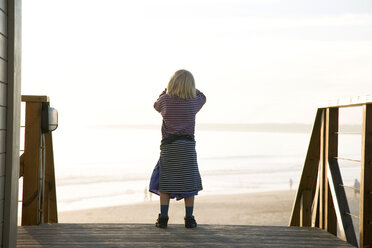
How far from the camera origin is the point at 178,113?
4.63m

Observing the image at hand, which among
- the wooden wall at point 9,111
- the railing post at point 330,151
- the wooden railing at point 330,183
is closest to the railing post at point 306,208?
the wooden railing at point 330,183

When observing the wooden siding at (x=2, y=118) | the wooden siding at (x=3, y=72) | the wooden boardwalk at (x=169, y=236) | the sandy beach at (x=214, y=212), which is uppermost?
the wooden siding at (x=3, y=72)

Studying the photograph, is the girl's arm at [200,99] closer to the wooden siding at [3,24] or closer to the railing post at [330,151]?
the railing post at [330,151]

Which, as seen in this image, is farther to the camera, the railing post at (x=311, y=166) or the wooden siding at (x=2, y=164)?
the railing post at (x=311, y=166)

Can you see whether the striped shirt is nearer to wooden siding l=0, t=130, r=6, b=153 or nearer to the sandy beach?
wooden siding l=0, t=130, r=6, b=153

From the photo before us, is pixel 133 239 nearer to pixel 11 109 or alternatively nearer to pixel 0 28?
pixel 11 109

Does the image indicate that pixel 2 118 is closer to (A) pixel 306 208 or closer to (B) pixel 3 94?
(B) pixel 3 94

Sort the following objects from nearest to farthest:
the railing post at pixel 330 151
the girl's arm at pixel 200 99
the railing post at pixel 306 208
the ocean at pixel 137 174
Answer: the railing post at pixel 330 151 < the girl's arm at pixel 200 99 < the railing post at pixel 306 208 < the ocean at pixel 137 174

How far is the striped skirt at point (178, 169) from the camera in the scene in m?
4.66

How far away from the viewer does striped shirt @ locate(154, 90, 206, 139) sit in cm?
462

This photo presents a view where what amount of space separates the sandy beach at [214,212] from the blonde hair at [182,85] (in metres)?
7.93

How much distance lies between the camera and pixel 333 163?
14.7 feet

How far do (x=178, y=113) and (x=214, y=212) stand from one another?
33.2 feet

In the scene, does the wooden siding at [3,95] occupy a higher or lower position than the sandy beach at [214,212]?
higher
